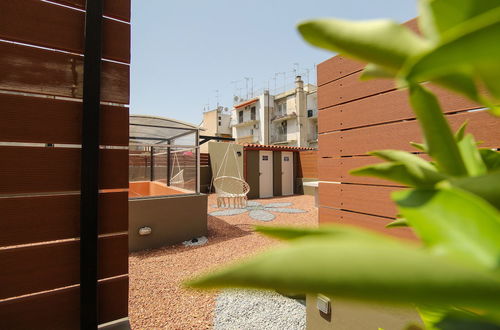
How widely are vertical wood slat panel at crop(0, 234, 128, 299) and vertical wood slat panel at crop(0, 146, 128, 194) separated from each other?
0.34 m

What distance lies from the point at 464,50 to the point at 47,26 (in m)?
2.01

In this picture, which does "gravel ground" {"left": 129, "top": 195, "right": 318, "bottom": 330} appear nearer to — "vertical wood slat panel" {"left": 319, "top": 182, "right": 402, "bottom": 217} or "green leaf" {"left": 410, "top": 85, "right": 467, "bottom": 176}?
"vertical wood slat panel" {"left": 319, "top": 182, "right": 402, "bottom": 217}

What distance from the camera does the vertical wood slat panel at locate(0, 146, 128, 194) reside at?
1399 mm

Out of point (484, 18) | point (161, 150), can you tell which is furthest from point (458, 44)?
point (161, 150)

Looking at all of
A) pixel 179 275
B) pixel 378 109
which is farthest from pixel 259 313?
pixel 378 109

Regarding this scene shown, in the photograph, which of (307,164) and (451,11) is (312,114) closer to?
(307,164)

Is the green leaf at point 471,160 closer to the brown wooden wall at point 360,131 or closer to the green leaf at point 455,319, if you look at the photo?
the green leaf at point 455,319

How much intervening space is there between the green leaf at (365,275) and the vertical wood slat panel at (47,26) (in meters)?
1.93

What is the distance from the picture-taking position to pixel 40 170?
4.83 feet

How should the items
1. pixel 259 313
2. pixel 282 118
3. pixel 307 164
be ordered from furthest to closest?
pixel 282 118 < pixel 307 164 < pixel 259 313

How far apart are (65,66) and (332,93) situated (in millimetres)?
2172

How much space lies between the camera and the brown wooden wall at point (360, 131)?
1.69 m

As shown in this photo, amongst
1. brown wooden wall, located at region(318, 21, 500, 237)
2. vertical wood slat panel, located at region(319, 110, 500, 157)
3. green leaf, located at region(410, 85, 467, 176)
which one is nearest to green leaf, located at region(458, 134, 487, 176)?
green leaf, located at region(410, 85, 467, 176)

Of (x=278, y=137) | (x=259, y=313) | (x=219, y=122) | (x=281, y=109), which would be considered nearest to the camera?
(x=259, y=313)
